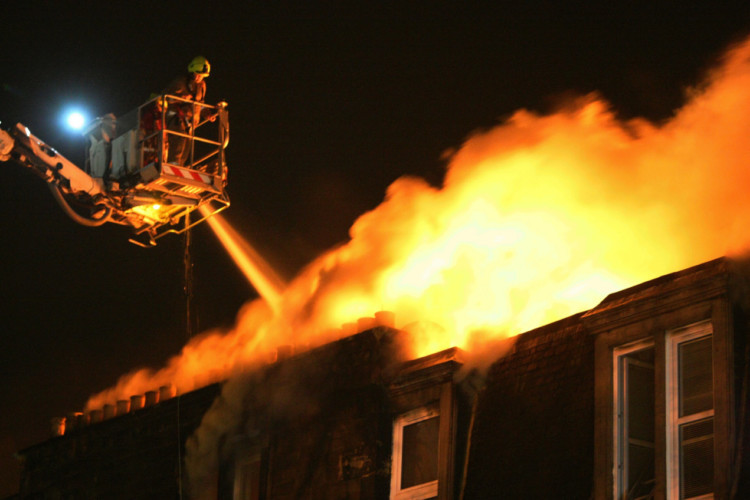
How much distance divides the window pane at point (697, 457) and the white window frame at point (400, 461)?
301 centimetres

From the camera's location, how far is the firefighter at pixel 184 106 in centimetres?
1658

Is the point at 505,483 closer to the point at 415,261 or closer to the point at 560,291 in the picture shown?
the point at 560,291

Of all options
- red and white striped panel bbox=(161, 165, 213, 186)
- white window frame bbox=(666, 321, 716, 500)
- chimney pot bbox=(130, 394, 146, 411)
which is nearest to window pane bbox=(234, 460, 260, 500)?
chimney pot bbox=(130, 394, 146, 411)

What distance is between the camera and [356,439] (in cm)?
1329

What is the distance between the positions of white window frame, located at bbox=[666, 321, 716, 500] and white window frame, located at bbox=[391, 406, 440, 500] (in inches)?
115

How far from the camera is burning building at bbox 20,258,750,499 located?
33.6 feet

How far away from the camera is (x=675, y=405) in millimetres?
10461

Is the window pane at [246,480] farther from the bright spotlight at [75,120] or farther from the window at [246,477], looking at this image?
the bright spotlight at [75,120]

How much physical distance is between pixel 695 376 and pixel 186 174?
8053 millimetres

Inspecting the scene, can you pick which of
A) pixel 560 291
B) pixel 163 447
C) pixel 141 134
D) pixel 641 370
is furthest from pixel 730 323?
pixel 141 134

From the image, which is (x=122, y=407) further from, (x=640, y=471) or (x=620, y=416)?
(x=640, y=471)

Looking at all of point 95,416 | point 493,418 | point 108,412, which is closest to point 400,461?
point 493,418

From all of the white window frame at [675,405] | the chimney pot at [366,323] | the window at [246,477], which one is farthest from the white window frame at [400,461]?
the white window frame at [675,405]

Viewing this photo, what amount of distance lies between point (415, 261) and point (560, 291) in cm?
371
